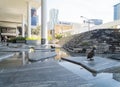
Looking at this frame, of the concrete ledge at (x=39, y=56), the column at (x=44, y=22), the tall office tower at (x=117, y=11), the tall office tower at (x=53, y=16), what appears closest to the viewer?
the concrete ledge at (x=39, y=56)

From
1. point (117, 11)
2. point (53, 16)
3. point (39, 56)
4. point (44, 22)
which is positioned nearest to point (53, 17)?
point (53, 16)

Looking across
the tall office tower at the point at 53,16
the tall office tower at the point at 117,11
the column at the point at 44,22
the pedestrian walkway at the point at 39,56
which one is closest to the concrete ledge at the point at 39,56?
the pedestrian walkway at the point at 39,56

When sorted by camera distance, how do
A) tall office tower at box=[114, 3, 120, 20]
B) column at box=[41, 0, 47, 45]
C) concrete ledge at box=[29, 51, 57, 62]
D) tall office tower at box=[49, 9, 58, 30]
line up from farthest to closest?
1. tall office tower at box=[49, 9, 58, 30]
2. tall office tower at box=[114, 3, 120, 20]
3. column at box=[41, 0, 47, 45]
4. concrete ledge at box=[29, 51, 57, 62]

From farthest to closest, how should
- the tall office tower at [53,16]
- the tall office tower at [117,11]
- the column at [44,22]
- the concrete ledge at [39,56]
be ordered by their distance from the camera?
the tall office tower at [53,16]
the tall office tower at [117,11]
the column at [44,22]
the concrete ledge at [39,56]

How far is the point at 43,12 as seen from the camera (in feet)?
41.0

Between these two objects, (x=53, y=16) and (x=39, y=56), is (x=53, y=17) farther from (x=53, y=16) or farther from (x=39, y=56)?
(x=39, y=56)

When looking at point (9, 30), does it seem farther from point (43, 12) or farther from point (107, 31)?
point (107, 31)

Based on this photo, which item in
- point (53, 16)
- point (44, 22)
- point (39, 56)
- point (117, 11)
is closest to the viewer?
point (39, 56)

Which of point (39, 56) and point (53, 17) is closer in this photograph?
point (39, 56)

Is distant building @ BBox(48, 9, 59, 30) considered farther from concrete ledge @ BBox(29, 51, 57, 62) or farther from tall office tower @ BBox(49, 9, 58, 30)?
concrete ledge @ BBox(29, 51, 57, 62)

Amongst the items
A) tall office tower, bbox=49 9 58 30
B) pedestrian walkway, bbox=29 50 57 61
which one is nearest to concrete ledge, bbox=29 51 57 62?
pedestrian walkway, bbox=29 50 57 61

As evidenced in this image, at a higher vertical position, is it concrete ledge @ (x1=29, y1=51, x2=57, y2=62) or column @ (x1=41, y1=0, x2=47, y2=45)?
column @ (x1=41, y1=0, x2=47, y2=45)

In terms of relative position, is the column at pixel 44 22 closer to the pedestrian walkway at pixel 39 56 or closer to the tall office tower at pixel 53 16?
the pedestrian walkway at pixel 39 56

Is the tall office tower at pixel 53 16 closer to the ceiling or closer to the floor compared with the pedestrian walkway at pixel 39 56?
closer to the ceiling
